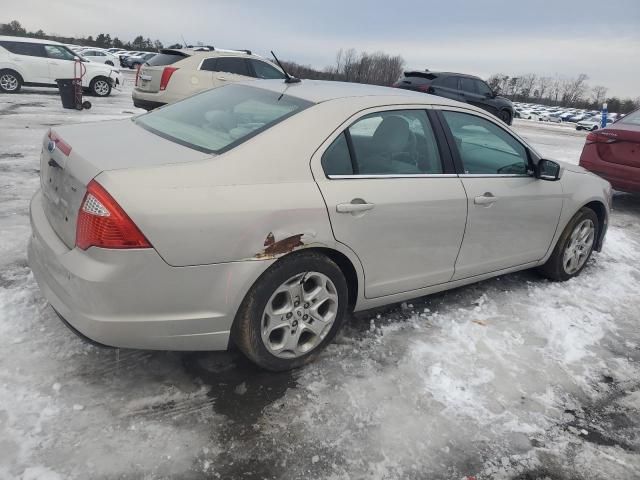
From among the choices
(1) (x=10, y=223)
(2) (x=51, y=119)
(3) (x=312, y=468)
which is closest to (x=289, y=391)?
(3) (x=312, y=468)

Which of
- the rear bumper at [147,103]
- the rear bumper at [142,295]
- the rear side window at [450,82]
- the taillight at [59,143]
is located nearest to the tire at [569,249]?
the rear bumper at [142,295]

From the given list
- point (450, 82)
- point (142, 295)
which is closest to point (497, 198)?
point (142, 295)

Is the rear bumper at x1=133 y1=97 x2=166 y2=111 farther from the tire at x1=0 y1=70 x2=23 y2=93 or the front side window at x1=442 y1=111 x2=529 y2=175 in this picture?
the front side window at x1=442 y1=111 x2=529 y2=175

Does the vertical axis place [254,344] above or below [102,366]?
above

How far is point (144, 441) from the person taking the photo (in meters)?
2.20

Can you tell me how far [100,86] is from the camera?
662 inches

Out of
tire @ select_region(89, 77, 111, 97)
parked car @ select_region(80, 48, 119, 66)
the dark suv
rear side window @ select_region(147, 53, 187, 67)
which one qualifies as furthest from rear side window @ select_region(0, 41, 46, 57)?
parked car @ select_region(80, 48, 119, 66)

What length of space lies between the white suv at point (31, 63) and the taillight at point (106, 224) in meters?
14.8

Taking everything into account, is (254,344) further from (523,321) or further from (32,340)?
(523,321)

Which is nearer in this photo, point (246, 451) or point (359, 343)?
point (246, 451)

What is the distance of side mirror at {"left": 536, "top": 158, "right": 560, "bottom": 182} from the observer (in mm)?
3740

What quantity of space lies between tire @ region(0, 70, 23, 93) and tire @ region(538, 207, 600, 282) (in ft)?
52.6

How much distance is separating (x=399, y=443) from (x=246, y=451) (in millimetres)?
723

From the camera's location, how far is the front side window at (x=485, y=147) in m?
3.39
